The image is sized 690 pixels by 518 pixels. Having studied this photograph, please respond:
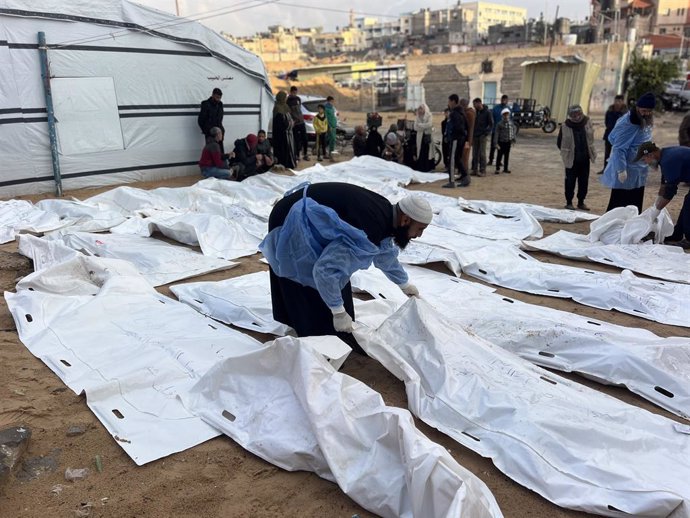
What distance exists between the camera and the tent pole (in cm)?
686

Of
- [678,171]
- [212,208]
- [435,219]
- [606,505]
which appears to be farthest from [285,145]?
[606,505]

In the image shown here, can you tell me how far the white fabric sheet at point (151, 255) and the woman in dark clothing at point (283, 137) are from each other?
4.51m

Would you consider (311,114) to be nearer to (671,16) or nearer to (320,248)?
(320,248)

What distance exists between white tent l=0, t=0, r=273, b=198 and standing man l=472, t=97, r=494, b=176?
162 inches

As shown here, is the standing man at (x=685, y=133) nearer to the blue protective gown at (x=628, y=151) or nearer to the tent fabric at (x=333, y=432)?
the blue protective gown at (x=628, y=151)

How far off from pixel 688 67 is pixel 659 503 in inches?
1421

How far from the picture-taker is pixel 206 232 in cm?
491

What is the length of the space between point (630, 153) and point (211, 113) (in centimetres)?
604

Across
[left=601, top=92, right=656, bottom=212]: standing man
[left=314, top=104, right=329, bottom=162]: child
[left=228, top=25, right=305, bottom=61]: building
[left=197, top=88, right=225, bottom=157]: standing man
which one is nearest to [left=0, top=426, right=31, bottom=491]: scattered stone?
[left=601, top=92, right=656, bottom=212]: standing man

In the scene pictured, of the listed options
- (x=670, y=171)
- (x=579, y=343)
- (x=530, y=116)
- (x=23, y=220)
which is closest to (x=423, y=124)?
(x=670, y=171)

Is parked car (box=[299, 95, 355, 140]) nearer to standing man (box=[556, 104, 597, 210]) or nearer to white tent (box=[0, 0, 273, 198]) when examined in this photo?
white tent (box=[0, 0, 273, 198])

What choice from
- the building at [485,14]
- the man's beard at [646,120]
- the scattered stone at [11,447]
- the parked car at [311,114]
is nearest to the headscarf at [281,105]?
the parked car at [311,114]

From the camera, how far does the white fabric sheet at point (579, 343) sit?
8.27 feet

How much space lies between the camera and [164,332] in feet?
9.94
